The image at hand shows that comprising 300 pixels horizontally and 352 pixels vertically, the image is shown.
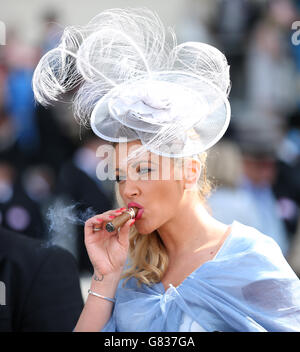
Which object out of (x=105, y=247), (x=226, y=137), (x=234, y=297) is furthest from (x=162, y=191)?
(x=226, y=137)

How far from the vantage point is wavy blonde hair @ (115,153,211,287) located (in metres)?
2.19

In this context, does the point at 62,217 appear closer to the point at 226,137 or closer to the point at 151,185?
the point at 151,185

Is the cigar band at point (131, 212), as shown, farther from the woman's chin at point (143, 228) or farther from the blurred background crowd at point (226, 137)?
the blurred background crowd at point (226, 137)

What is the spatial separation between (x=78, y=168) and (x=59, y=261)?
2.39 m

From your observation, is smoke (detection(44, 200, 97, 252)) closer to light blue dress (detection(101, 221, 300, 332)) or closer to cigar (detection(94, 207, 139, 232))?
cigar (detection(94, 207, 139, 232))

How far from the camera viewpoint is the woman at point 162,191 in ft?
6.56

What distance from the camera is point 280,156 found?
552 centimetres

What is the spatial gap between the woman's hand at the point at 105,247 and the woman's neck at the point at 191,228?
14 cm

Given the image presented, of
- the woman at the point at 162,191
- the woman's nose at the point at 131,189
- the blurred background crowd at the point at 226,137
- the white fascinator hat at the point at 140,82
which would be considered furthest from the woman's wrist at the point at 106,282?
the blurred background crowd at the point at 226,137

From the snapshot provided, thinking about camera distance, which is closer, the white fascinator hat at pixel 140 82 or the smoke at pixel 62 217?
the white fascinator hat at pixel 140 82

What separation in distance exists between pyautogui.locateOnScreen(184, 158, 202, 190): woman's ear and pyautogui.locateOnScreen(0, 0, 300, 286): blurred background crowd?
0.87 metres

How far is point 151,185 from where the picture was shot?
2.06 metres

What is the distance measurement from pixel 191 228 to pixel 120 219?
242 mm
